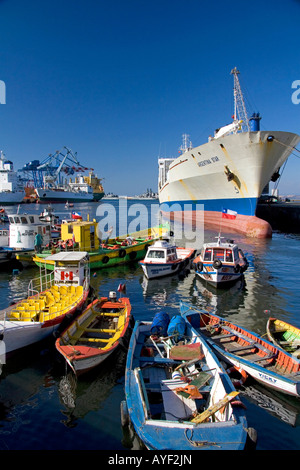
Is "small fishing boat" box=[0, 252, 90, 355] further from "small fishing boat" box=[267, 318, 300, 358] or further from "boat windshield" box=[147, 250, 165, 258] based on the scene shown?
"small fishing boat" box=[267, 318, 300, 358]

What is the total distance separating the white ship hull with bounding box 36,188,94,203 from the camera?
142 meters

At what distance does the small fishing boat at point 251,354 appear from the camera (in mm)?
9339

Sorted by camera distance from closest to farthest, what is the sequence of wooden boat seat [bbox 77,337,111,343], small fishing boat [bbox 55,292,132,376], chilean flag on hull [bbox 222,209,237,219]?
small fishing boat [bbox 55,292,132,376] < wooden boat seat [bbox 77,337,111,343] < chilean flag on hull [bbox 222,209,237,219]

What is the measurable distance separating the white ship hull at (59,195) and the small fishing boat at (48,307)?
133629 mm

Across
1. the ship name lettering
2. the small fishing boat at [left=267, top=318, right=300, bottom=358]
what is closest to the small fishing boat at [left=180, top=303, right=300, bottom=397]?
the small fishing boat at [left=267, top=318, right=300, bottom=358]

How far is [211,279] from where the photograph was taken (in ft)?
69.3

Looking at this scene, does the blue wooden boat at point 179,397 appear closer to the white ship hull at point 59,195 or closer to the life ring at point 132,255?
the life ring at point 132,255

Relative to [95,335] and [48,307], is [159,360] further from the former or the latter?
[48,307]

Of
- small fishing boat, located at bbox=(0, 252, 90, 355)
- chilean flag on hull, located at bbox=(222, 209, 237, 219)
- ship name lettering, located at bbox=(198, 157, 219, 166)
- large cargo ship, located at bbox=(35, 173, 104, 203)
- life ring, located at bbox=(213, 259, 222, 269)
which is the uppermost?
large cargo ship, located at bbox=(35, 173, 104, 203)

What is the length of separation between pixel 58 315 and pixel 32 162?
657 ft

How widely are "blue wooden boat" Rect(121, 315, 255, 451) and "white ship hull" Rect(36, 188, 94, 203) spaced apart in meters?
141

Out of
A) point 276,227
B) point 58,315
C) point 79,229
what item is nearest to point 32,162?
point 276,227

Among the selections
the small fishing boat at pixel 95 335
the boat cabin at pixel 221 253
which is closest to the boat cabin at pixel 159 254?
the boat cabin at pixel 221 253
